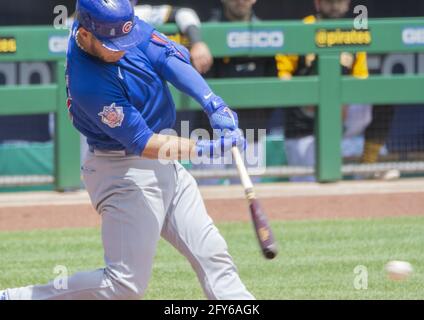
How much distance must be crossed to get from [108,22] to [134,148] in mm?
551

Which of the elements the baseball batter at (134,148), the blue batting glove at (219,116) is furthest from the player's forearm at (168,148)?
the blue batting glove at (219,116)

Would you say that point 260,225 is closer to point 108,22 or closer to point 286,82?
point 108,22

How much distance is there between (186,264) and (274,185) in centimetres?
309

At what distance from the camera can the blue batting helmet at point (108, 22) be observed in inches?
174

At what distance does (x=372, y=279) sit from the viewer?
20.4ft

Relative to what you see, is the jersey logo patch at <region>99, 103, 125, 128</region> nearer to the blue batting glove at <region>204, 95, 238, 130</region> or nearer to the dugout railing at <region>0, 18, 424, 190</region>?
the blue batting glove at <region>204, 95, 238, 130</region>

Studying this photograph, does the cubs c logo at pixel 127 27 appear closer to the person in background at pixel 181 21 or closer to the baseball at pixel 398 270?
the baseball at pixel 398 270

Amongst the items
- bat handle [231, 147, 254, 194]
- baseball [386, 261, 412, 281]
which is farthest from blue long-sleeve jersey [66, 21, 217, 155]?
baseball [386, 261, 412, 281]

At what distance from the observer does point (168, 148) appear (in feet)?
15.1

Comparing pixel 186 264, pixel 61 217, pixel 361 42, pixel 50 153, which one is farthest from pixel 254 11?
pixel 186 264

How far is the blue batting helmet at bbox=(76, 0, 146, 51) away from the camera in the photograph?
4.43 m

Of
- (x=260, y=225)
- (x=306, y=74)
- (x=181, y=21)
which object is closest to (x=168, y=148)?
(x=260, y=225)

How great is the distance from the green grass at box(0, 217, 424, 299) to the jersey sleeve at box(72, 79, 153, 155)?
1.59 m
